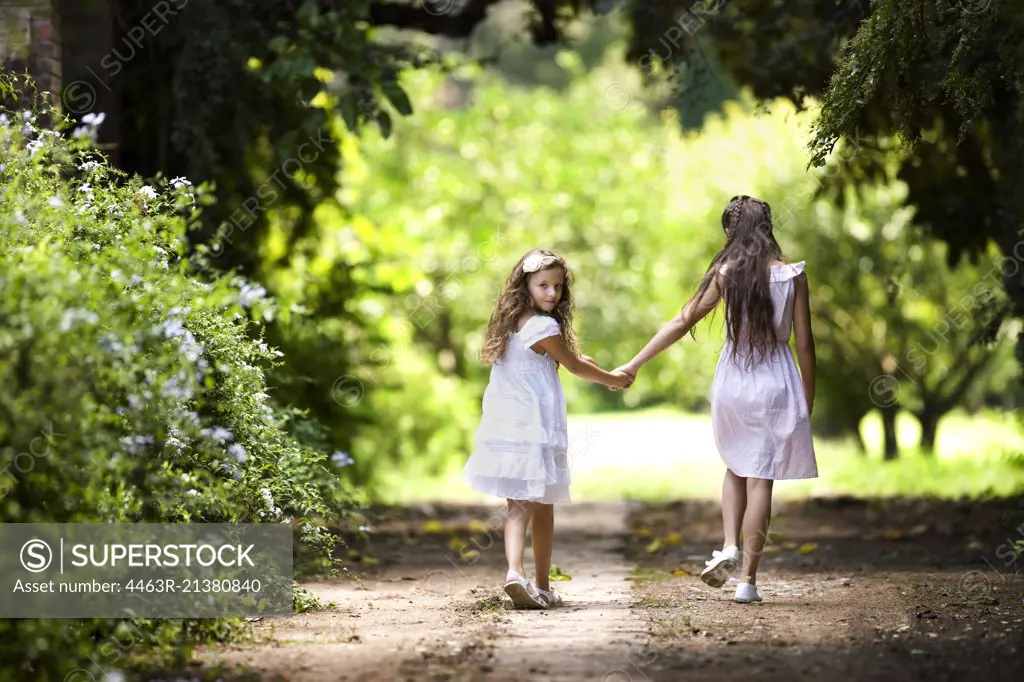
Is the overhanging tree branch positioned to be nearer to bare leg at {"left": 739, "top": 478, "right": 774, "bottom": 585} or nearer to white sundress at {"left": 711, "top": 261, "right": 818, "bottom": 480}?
white sundress at {"left": 711, "top": 261, "right": 818, "bottom": 480}

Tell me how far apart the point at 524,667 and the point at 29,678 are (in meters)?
1.61

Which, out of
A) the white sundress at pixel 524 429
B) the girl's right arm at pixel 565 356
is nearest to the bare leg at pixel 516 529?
the white sundress at pixel 524 429

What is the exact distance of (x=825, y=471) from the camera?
56.2 ft

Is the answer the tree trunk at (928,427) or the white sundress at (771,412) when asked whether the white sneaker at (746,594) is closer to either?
the white sundress at (771,412)

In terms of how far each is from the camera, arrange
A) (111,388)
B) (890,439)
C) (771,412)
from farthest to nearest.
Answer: (890,439) → (771,412) → (111,388)

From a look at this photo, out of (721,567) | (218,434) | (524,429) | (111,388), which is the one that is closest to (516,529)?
(524,429)

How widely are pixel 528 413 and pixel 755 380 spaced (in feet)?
3.53

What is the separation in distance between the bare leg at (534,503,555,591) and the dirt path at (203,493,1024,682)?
0.21 metres

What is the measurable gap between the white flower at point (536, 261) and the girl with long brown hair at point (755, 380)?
688 mm

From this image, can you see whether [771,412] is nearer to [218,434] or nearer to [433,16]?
[218,434]

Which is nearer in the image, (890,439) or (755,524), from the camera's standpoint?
(755,524)

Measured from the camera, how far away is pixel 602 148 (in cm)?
2256

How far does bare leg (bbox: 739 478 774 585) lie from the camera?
20.0 ft

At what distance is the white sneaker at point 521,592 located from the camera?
19.4 feet
